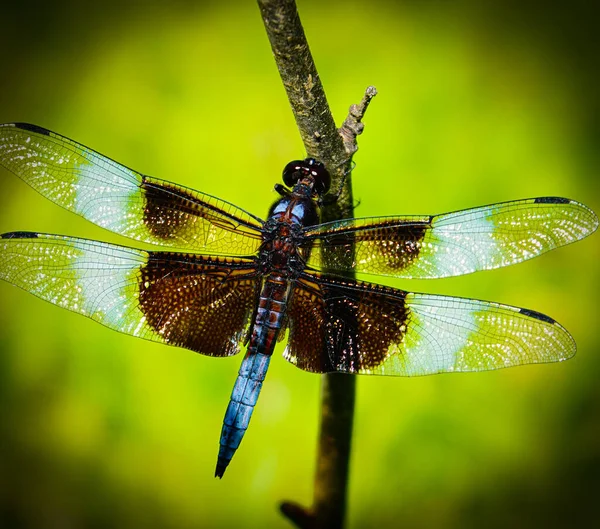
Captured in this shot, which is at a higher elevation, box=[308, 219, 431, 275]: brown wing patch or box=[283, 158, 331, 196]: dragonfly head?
box=[283, 158, 331, 196]: dragonfly head

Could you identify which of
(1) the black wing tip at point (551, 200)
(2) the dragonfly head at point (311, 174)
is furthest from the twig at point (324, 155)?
(1) the black wing tip at point (551, 200)

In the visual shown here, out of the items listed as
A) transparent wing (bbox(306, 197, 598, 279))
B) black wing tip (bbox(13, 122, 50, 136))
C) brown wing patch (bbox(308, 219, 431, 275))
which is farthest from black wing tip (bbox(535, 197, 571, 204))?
black wing tip (bbox(13, 122, 50, 136))

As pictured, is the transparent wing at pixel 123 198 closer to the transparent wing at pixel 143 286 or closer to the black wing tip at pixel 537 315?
the transparent wing at pixel 143 286

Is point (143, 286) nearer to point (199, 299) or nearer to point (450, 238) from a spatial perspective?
point (199, 299)

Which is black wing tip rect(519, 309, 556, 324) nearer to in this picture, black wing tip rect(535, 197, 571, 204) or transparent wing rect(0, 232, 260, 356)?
black wing tip rect(535, 197, 571, 204)

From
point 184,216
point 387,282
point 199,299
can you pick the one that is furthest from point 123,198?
point 387,282

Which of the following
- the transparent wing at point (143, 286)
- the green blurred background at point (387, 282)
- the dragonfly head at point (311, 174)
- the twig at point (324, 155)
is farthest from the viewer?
the green blurred background at point (387, 282)

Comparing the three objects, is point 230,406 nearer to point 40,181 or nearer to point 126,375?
point 126,375

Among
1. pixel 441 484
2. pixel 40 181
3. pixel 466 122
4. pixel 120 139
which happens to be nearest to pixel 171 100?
pixel 120 139
